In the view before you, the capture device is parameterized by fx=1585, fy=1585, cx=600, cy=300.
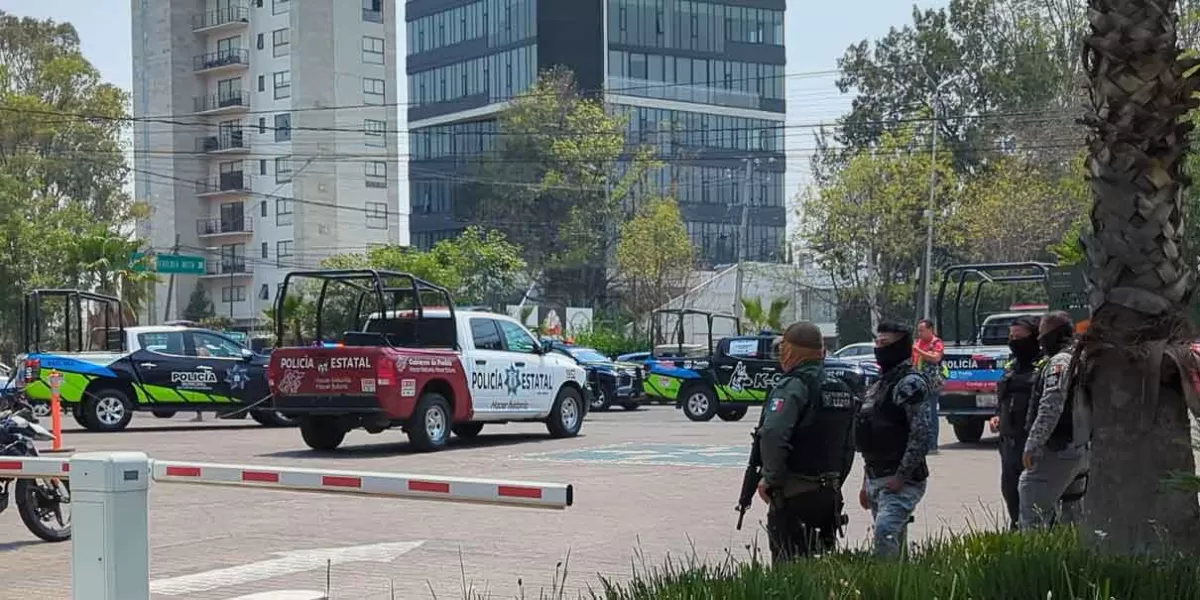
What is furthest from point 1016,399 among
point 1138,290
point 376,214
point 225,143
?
point 225,143

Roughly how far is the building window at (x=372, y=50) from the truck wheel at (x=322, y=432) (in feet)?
196

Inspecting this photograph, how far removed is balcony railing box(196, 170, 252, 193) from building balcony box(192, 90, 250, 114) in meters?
3.27

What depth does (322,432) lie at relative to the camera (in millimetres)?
20984

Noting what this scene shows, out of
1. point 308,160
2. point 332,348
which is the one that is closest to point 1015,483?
point 332,348

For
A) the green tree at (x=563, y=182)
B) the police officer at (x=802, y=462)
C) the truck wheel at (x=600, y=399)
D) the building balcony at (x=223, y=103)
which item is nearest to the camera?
the police officer at (x=802, y=462)

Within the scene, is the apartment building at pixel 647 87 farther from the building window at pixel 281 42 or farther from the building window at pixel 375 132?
the building window at pixel 281 42

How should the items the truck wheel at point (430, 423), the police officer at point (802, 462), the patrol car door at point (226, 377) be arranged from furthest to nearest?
1. the patrol car door at point (226, 377)
2. the truck wheel at point (430, 423)
3. the police officer at point (802, 462)

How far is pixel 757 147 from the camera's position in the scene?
290 feet

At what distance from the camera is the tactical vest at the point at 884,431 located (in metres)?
8.23

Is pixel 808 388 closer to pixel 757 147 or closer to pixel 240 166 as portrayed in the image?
pixel 240 166

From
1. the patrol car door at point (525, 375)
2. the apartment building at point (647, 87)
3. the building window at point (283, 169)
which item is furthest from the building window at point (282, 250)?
the patrol car door at point (525, 375)

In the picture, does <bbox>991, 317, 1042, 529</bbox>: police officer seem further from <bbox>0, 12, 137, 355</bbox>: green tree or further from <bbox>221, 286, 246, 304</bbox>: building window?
<bbox>221, 286, 246, 304</bbox>: building window

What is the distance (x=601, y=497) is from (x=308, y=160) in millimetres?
64875

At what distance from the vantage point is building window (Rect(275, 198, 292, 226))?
78.2 metres
